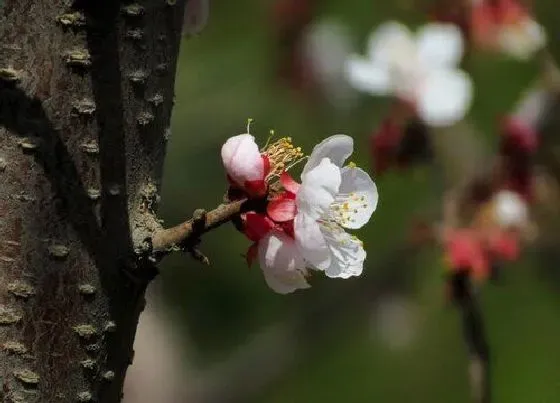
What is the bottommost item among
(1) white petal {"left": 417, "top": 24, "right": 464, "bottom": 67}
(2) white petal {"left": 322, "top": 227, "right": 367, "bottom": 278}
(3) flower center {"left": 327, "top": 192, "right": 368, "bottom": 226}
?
(1) white petal {"left": 417, "top": 24, "right": 464, "bottom": 67}

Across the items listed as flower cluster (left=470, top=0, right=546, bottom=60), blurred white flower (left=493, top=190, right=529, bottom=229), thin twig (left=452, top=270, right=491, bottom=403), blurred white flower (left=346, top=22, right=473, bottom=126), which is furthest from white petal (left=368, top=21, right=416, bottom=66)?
thin twig (left=452, top=270, right=491, bottom=403)

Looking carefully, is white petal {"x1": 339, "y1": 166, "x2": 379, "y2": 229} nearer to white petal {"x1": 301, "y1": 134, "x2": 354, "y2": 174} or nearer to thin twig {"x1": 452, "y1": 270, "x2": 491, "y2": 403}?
white petal {"x1": 301, "y1": 134, "x2": 354, "y2": 174}

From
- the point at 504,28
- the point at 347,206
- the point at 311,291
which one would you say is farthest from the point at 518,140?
the point at 311,291

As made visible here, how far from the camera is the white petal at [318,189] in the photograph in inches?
22.7

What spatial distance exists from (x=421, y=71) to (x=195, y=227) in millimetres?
920

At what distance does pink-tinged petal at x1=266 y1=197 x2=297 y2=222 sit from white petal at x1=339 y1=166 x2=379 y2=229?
6 centimetres

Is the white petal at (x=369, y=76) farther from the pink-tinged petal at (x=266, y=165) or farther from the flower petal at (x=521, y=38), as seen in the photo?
the pink-tinged petal at (x=266, y=165)

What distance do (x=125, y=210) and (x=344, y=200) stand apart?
Answer: 164 mm

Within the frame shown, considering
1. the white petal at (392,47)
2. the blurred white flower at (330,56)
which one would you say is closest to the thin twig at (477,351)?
the white petal at (392,47)

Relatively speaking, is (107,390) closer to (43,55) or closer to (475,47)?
(43,55)

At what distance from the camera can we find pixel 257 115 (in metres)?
3.10

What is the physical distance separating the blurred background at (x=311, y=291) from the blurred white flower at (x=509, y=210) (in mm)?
758

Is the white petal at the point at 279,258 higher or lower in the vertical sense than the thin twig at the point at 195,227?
lower

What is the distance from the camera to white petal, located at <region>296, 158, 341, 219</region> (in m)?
0.58
